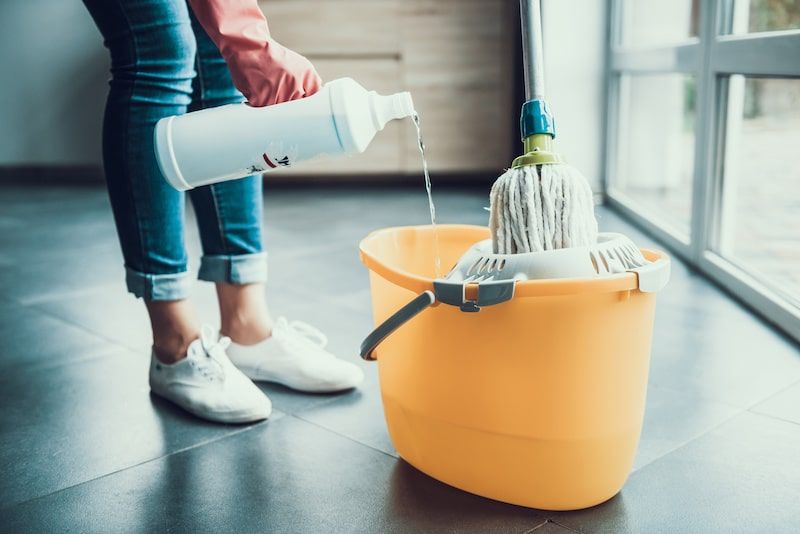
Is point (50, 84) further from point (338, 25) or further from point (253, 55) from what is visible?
point (253, 55)

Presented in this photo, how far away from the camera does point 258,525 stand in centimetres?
76

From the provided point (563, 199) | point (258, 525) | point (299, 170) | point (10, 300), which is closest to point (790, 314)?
point (563, 199)

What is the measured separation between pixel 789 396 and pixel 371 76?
1999 mm

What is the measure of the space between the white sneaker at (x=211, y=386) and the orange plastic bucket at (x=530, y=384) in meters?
0.24

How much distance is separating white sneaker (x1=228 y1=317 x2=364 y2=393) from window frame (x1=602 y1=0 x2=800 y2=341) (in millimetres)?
676

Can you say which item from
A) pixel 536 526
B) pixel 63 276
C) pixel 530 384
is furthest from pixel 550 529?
pixel 63 276

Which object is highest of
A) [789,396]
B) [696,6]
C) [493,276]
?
[696,6]

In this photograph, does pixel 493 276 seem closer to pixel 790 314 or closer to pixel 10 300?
pixel 790 314

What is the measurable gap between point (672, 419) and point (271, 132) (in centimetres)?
56

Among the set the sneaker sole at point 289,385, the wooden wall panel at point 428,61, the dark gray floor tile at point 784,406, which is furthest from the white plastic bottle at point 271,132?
the wooden wall panel at point 428,61

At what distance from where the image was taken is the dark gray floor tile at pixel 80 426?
87 centimetres

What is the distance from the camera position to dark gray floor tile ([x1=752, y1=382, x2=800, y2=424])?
3.14 ft

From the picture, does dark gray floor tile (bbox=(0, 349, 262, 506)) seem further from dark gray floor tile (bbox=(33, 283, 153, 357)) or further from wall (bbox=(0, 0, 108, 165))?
wall (bbox=(0, 0, 108, 165))

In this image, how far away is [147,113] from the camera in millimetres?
926
